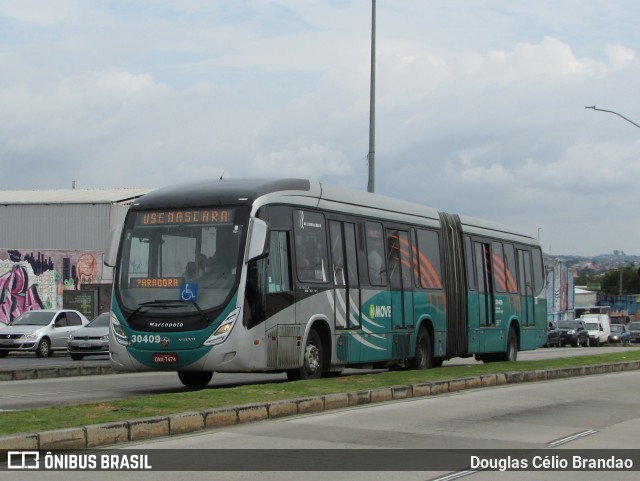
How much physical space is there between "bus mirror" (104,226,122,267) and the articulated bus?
2 centimetres

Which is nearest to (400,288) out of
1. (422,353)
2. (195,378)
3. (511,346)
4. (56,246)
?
(422,353)

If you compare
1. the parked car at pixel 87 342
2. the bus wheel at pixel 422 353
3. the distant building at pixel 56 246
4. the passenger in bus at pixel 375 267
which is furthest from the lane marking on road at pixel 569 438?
the distant building at pixel 56 246

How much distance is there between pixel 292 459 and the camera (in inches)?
409

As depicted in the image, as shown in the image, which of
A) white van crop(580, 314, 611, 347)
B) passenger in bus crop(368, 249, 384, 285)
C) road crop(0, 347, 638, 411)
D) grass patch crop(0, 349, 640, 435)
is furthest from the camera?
white van crop(580, 314, 611, 347)

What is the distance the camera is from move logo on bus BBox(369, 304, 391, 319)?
21328mm

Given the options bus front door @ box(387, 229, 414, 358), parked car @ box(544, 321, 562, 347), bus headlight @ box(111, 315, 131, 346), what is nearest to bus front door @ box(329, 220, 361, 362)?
bus front door @ box(387, 229, 414, 358)

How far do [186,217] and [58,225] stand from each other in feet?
148

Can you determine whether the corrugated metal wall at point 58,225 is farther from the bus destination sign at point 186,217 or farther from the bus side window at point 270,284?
the bus side window at point 270,284

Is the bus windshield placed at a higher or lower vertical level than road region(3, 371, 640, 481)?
higher

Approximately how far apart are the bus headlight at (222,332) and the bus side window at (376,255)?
4.86 m

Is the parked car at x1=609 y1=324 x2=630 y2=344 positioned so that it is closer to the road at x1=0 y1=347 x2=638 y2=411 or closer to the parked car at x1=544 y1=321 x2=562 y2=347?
the parked car at x1=544 y1=321 x2=562 y2=347

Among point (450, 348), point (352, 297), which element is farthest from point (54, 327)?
point (352, 297)
